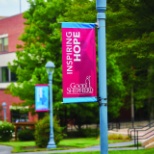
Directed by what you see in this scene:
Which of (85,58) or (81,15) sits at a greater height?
(81,15)

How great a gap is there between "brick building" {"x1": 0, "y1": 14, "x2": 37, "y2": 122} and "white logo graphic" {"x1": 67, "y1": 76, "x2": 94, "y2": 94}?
52.3 m

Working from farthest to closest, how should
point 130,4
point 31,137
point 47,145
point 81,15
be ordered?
1. point 31,137
2. point 47,145
3. point 81,15
4. point 130,4

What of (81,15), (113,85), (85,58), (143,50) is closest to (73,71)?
(85,58)

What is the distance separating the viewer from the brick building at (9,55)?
63625mm

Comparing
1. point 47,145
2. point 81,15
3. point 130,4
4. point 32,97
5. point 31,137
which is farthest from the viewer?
point 32,97

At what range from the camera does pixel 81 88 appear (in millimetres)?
9891

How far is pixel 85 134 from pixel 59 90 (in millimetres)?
5501

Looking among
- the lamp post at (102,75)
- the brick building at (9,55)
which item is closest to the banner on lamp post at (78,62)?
the lamp post at (102,75)

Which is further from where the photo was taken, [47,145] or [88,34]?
[47,145]

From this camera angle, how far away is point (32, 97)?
1736 inches

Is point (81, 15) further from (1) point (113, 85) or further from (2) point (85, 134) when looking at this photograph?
(2) point (85, 134)

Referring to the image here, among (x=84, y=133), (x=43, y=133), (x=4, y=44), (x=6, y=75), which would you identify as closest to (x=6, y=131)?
(x=84, y=133)

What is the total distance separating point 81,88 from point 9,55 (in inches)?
2188

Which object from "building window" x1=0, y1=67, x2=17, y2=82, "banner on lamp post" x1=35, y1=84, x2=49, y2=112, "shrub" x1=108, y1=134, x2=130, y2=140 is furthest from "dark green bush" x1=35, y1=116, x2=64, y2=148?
"building window" x1=0, y1=67, x2=17, y2=82
